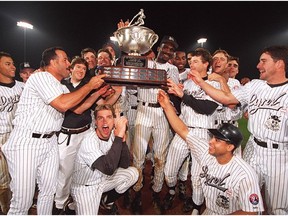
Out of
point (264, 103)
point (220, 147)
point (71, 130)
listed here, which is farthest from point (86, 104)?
point (264, 103)

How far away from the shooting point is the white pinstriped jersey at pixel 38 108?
2.70 m

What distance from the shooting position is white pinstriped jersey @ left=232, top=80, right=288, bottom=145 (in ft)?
8.99

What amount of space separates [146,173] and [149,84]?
119 inches

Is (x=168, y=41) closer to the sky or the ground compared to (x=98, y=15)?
closer to the ground

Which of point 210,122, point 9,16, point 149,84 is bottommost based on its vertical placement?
point 210,122

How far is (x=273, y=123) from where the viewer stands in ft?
9.09

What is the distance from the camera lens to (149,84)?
2.78 meters

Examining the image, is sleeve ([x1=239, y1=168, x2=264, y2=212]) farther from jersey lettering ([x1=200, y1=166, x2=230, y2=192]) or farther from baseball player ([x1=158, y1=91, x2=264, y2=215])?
jersey lettering ([x1=200, y1=166, x2=230, y2=192])

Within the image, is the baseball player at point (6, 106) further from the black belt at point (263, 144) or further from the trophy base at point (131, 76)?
the black belt at point (263, 144)

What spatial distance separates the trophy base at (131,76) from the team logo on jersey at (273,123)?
120 centimetres

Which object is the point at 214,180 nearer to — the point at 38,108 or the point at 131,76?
the point at 131,76

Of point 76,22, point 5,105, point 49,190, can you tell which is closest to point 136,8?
point 76,22

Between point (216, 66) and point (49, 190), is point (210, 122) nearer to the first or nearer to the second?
point (216, 66)

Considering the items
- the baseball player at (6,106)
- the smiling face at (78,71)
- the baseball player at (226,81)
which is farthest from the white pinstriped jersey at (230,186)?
the baseball player at (6,106)
